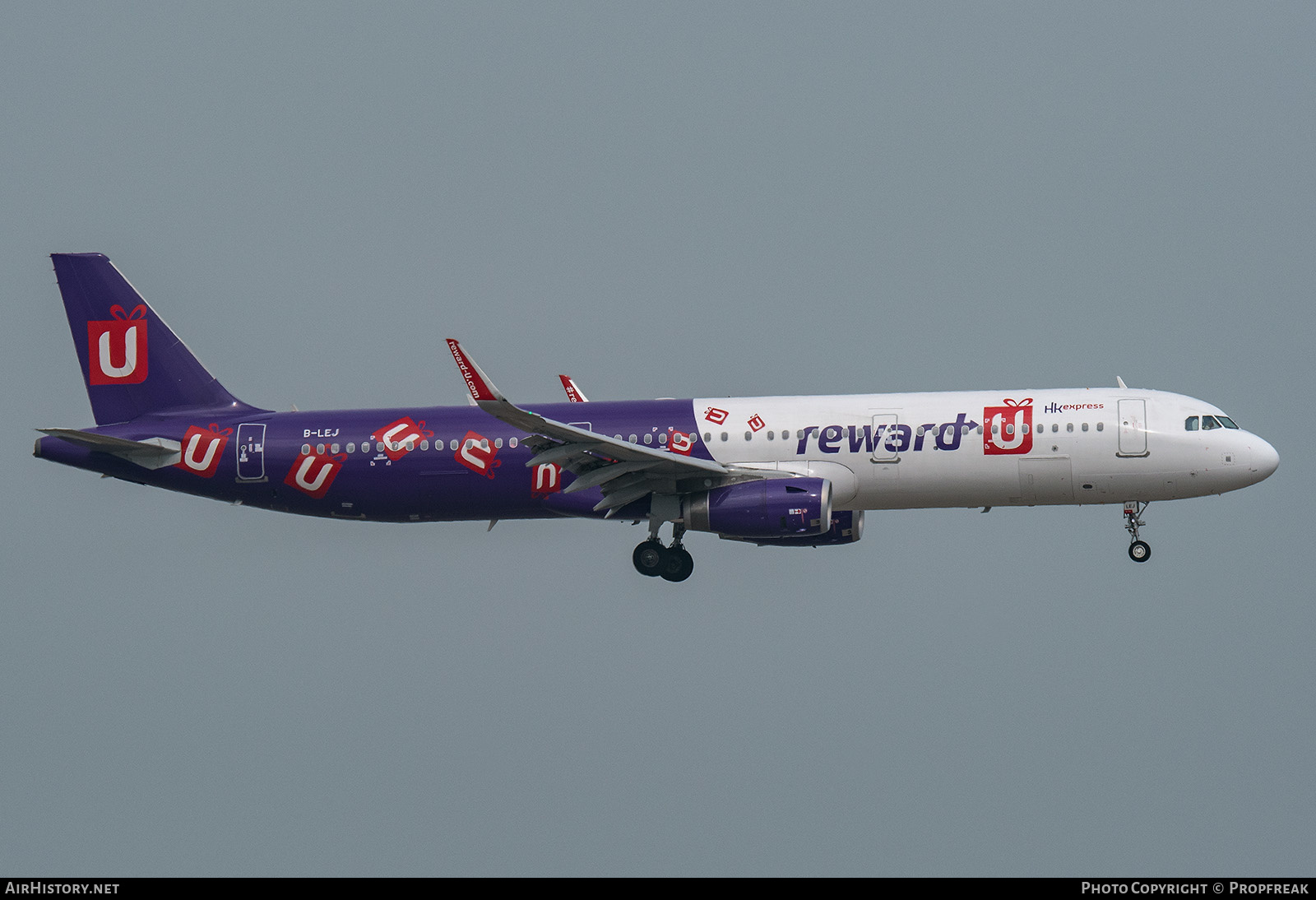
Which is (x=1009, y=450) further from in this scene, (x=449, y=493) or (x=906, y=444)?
(x=449, y=493)

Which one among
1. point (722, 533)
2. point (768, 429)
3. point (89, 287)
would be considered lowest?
point (722, 533)

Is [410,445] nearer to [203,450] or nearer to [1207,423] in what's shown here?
[203,450]

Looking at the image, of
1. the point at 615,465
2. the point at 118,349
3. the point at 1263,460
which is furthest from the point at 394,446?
the point at 1263,460

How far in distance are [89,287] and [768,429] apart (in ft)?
65.9

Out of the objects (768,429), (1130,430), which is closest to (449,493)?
(768,429)

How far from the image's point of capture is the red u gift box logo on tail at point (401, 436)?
1700 inches

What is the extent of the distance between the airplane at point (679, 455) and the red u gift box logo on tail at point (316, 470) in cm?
5

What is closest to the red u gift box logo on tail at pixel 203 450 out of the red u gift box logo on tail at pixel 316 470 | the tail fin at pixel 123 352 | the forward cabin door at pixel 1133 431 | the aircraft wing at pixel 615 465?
the tail fin at pixel 123 352

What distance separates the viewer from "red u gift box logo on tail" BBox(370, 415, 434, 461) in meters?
43.2

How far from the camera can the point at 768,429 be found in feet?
137

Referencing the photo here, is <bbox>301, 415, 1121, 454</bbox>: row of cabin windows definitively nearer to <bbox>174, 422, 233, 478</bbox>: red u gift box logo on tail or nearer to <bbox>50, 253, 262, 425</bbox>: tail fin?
<bbox>174, 422, 233, 478</bbox>: red u gift box logo on tail

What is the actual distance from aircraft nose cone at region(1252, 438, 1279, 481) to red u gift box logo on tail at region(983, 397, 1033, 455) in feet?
19.0

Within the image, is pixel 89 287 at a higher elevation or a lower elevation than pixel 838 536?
higher

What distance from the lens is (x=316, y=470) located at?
43562mm
